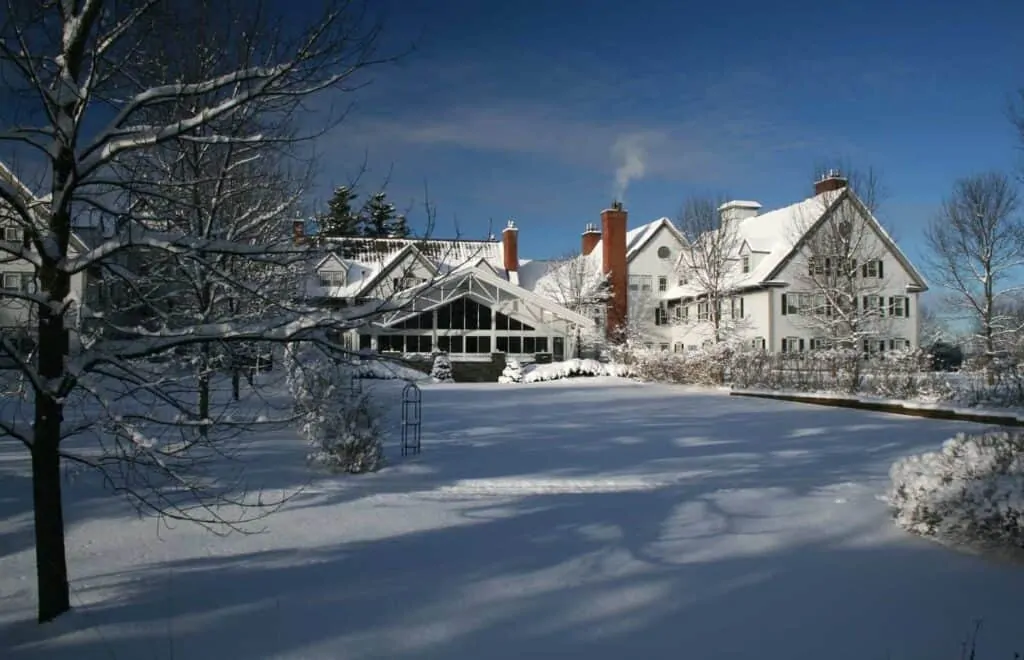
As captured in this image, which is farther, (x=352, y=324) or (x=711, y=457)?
(x=711, y=457)

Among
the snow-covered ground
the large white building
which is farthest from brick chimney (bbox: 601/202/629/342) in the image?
the snow-covered ground

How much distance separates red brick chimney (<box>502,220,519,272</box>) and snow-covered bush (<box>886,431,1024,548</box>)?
4339 cm

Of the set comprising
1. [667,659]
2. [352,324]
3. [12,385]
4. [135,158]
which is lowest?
[667,659]

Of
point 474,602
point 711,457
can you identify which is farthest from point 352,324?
point 711,457

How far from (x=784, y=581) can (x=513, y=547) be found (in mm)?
2293

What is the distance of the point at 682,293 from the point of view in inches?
1784

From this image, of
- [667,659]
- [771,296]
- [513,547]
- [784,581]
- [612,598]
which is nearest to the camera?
[667,659]

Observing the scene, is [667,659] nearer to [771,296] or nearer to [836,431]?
[836,431]

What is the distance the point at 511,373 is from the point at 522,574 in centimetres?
2717

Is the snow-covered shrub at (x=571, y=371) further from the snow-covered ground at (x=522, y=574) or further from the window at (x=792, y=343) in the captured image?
the snow-covered ground at (x=522, y=574)

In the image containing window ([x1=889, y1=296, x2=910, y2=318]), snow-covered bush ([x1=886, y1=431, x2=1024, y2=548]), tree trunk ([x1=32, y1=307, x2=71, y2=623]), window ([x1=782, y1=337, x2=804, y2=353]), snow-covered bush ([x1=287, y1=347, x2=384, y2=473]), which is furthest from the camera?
window ([x1=889, y1=296, x2=910, y2=318])

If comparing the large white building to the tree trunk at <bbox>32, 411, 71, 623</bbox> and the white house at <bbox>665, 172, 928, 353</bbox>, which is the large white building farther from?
the tree trunk at <bbox>32, 411, 71, 623</bbox>

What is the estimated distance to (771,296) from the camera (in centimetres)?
3994

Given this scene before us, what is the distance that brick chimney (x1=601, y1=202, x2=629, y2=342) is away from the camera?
149 feet
